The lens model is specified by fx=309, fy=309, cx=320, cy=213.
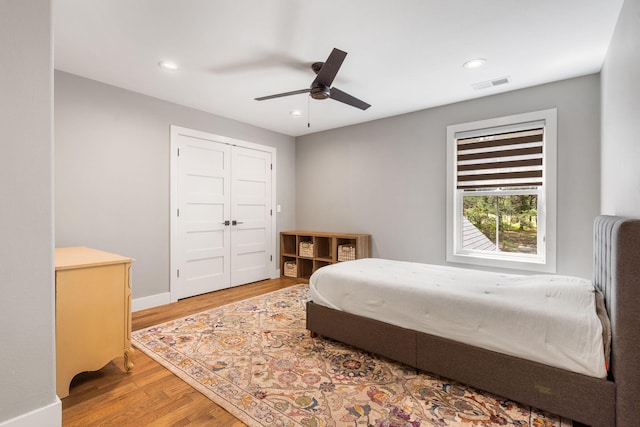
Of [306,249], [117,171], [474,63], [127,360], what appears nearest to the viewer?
[127,360]

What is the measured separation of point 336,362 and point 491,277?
4.57 feet

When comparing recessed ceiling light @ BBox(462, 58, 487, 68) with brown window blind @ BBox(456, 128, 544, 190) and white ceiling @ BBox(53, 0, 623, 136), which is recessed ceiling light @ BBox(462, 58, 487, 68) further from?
brown window blind @ BBox(456, 128, 544, 190)

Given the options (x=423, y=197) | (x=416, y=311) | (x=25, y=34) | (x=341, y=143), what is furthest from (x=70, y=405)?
(x=341, y=143)

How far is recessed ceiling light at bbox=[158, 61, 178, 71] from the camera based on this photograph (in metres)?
2.83

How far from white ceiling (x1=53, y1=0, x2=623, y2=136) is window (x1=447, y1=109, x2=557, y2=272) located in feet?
1.59

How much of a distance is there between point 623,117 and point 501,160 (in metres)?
1.56

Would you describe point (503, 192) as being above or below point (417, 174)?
below

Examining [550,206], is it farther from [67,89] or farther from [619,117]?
[67,89]

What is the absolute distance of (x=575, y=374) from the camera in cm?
158

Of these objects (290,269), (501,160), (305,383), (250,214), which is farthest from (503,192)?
→ (250,214)

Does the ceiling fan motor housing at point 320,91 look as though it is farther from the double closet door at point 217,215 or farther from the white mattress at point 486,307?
the double closet door at point 217,215

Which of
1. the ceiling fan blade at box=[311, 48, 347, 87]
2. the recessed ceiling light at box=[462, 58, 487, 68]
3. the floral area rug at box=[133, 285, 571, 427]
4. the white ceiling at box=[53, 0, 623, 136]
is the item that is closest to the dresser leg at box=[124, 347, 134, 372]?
the floral area rug at box=[133, 285, 571, 427]

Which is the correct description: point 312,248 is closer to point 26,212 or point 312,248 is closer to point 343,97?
point 343,97

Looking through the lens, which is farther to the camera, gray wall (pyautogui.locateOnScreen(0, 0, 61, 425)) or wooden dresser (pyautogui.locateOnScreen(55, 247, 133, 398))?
wooden dresser (pyautogui.locateOnScreen(55, 247, 133, 398))
